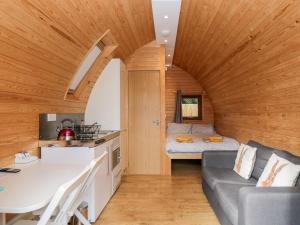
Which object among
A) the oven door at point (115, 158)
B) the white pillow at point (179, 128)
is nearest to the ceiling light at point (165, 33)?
the oven door at point (115, 158)

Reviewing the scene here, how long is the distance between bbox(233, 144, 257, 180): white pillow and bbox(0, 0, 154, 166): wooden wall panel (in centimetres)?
231

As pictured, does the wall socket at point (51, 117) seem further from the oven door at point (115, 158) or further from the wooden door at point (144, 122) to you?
the wooden door at point (144, 122)

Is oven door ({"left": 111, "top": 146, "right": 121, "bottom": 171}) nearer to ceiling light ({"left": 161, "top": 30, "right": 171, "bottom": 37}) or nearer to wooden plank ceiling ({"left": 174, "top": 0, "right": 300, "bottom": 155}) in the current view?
ceiling light ({"left": 161, "top": 30, "right": 171, "bottom": 37})

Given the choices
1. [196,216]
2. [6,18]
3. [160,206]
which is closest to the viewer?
[6,18]

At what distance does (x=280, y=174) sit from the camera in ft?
7.27

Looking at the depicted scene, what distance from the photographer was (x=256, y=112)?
364 cm

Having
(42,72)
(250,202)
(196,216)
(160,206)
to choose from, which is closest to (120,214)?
(160,206)

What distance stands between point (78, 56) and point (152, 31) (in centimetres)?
173

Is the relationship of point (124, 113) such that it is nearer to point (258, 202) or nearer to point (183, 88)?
point (183, 88)

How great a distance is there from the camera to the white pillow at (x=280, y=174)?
2117 mm

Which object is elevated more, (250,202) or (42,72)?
(42,72)

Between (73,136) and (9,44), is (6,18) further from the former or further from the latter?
(73,136)

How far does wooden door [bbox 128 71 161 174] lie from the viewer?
494 cm

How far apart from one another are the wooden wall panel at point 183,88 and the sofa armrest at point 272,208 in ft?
16.3
